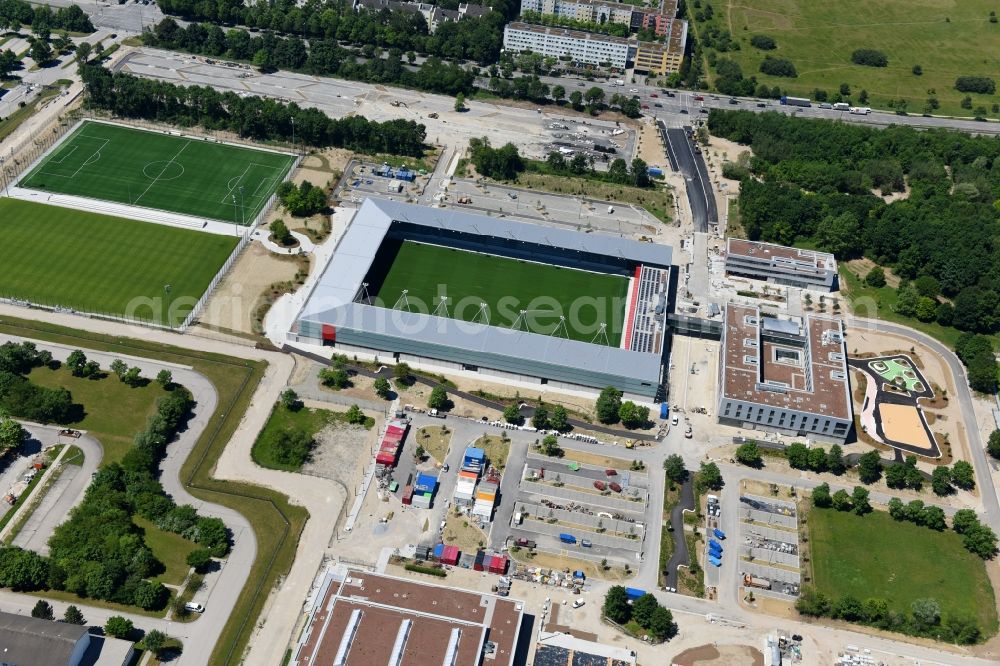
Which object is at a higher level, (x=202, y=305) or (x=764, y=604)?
(x=202, y=305)

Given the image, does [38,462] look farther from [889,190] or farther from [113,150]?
[889,190]

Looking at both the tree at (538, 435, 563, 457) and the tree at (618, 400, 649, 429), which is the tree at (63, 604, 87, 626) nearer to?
the tree at (538, 435, 563, 457)

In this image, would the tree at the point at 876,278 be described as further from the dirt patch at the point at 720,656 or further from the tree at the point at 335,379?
the tree at the point at 335,379

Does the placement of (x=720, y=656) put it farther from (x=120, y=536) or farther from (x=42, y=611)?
(x=42, y=611)

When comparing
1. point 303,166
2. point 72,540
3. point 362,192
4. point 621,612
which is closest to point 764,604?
point 621,612

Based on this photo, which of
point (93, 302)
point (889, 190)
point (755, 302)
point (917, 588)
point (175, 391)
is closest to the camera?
point (917, 588)

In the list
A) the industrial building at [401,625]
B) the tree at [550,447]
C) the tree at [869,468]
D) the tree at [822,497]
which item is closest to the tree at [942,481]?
the tree at [869,468]

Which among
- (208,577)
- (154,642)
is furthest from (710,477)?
(154,642)

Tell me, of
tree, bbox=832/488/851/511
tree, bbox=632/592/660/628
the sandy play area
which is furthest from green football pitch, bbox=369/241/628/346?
tree, bbox=632/592/660/628
